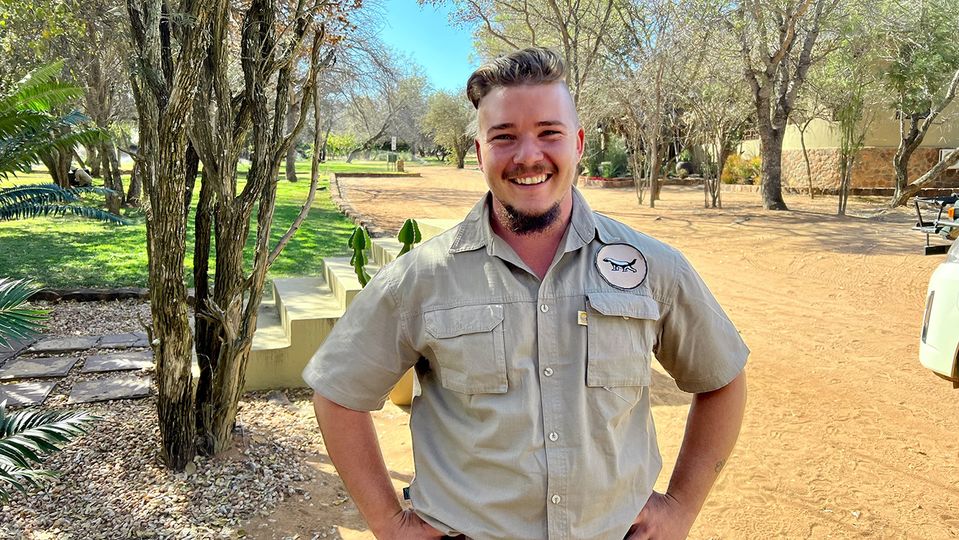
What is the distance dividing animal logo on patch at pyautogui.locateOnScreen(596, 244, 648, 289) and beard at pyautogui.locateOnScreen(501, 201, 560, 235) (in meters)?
0.13

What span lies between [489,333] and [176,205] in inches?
98.4

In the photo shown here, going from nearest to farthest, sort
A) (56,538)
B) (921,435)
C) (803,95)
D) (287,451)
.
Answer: (56,538), (287,451), (921,435), (803,95)

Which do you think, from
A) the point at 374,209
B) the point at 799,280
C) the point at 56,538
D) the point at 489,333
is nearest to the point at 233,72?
the point at 374,209

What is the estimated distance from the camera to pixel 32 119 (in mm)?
7078

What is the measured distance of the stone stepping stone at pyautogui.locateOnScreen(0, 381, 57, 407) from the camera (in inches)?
188

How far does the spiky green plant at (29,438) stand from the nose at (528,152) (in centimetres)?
231

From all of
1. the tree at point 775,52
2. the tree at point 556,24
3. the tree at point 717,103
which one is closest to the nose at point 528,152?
the tree at point 556,24

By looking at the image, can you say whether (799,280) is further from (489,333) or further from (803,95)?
(803,95)

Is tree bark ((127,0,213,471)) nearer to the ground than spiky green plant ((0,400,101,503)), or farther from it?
farther from it

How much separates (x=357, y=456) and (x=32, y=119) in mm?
7285

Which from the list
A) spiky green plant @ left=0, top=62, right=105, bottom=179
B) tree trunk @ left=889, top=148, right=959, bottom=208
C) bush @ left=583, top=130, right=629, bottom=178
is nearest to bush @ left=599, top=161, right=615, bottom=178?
bush @ left=583, top=130, right=629, bottom=178

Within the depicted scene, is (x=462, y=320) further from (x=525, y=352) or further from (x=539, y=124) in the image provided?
(x=539, y=124)

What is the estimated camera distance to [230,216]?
366cm

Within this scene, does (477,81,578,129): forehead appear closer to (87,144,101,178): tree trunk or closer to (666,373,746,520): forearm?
(666,373,746,520): forearm
